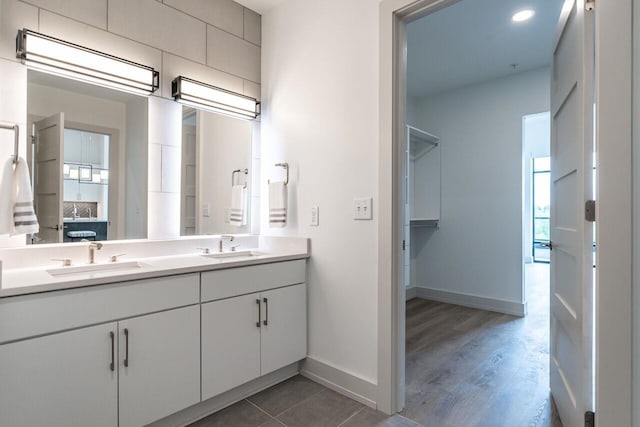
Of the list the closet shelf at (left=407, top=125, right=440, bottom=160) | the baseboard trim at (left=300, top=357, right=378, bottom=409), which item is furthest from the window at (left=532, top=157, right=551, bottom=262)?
the baseboard trim at (left=300, top=357, right=378, bottom=409)

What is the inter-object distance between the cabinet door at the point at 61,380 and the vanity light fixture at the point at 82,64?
4.39ft

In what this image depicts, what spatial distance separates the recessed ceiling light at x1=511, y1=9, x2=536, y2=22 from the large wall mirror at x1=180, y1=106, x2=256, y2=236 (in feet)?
7.38

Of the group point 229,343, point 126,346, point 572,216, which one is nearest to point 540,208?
point 572,216

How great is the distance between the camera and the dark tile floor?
5.82ft

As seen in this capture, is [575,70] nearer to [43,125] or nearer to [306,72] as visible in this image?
[306,72]

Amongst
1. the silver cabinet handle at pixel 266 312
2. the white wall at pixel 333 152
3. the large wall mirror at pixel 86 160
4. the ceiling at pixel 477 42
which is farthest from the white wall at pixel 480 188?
the large wall mirror at pixel 86 160

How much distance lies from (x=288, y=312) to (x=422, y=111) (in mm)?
3434

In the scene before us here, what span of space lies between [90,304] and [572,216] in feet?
7.09

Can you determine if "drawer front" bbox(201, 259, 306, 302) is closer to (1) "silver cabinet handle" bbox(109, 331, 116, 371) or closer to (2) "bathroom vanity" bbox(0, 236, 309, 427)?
(2) "bathroom vanity" bbox(0, 236, 309, 427)

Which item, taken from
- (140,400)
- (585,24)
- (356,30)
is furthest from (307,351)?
(585,24)

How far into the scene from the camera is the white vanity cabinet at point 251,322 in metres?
1.81

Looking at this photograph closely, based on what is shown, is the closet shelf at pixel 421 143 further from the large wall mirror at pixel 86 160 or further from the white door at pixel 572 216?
the large wall mirror at pixel 86 160

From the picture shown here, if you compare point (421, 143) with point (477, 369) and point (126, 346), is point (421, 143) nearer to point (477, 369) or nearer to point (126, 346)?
point (477, 369)

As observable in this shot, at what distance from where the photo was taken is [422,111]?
4.50m
